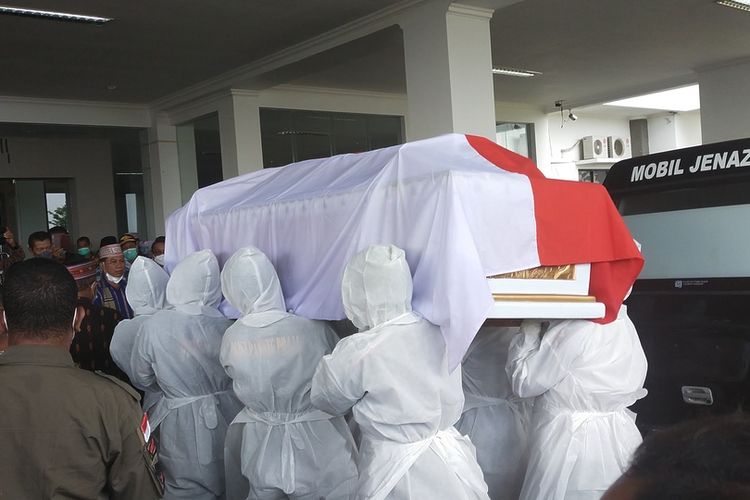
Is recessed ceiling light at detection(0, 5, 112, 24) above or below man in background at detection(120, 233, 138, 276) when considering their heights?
above

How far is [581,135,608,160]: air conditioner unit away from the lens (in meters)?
14.0

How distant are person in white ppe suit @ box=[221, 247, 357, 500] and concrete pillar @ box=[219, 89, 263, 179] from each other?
633 cm

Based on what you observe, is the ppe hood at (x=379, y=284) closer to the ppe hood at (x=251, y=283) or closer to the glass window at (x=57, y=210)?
the ppe hood at (x=251, y=283)

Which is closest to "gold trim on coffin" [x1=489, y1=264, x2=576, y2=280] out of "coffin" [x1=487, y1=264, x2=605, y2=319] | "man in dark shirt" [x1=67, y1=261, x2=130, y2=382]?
"coffin" [x1=487, y1=264, x2=605, y2=319]

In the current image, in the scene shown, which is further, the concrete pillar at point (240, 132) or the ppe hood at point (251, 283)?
the concrete pillar at point (240, 132)

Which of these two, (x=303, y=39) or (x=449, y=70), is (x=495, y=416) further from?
(x=303, y=39)

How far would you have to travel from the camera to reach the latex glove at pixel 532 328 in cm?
268

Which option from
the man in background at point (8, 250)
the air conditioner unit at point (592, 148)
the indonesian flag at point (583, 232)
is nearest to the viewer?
the indonesian flag at point (583, 232)

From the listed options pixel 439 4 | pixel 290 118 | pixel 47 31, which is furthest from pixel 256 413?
pixel 290 118

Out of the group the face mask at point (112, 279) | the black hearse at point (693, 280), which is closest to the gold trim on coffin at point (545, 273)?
the black hearse at point (693, 280)

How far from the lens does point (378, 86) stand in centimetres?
1022

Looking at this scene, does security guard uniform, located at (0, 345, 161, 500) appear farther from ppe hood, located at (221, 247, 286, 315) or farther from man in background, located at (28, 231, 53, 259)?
man in background, located at (28, 231, 53, 259)

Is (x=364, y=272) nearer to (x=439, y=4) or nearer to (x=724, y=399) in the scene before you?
(x=724, y=399)

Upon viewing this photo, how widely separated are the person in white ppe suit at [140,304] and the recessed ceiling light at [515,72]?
7.12m
